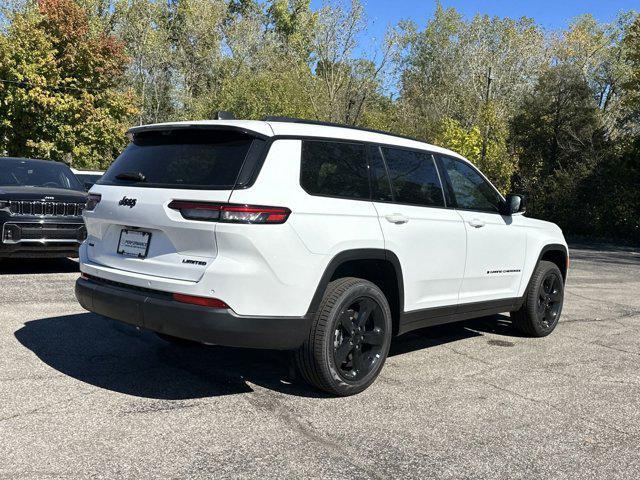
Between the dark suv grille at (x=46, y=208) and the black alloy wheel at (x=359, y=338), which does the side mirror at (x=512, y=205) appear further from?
the dark suv grille at (x=46, y=208)

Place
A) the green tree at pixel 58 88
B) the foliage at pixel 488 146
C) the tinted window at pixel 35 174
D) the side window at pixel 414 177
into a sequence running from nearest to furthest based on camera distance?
the side window at pixel 414 177 < the tinted window at pixel 35 174 < the green tree at pixel 58 88 < the foliage at pixel 488 146

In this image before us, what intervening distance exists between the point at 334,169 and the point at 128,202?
1.41 meters

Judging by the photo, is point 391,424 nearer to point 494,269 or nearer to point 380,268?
point 380,268

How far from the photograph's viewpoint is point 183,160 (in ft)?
13.6

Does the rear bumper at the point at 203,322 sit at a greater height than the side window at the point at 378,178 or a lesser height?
lesser

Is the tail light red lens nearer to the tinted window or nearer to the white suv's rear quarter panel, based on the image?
the white suv's rear quarter panel

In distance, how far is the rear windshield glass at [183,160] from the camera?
3.93 m

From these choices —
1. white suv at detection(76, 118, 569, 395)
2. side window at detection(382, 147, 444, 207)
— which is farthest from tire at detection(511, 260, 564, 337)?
side window at detection(382, 147, 444, 207)


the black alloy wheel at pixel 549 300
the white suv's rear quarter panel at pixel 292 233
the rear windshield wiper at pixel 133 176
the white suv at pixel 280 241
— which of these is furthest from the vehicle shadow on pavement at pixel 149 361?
the rear windshield wiper at pixel 133 176

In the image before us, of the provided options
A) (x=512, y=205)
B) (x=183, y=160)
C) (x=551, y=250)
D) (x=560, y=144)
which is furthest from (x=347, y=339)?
(x=560, y=144)

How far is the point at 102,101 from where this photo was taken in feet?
82.9

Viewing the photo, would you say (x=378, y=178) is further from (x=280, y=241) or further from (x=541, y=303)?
(x=541, y=303)

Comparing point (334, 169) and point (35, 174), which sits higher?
point (334, 169)

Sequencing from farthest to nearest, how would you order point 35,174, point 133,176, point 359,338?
point 35,174
point 359,338
point 133,176
